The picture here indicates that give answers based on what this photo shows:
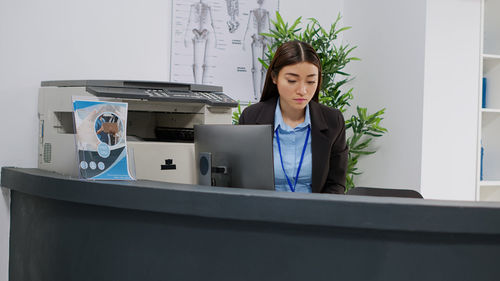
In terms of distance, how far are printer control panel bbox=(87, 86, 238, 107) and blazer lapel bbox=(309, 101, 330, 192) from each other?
0.44 m

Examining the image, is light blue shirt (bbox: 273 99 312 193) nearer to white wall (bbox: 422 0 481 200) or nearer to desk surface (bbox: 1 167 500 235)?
desk surface (bbox: 1 167 500 235)

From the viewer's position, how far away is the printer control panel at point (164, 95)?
2357mm

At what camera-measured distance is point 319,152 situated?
2.42 m

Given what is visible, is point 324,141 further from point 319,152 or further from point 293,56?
point 293,56

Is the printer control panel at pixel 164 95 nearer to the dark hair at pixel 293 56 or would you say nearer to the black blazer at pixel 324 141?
the black blazer at pixel 324 141

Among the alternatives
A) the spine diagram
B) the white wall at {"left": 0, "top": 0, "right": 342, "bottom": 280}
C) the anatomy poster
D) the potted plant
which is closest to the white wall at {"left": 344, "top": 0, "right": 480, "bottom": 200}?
the potted plant

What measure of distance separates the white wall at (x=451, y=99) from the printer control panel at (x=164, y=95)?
59.4 inches

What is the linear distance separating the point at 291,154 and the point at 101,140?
946 millimetres

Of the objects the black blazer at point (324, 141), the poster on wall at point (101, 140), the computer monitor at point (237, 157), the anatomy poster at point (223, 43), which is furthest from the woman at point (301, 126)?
the anatomy poster at point (223, 43)

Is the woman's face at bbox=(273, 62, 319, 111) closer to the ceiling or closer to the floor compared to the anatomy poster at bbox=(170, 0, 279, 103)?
closer to the floor

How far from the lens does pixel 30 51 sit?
3053 millimetres

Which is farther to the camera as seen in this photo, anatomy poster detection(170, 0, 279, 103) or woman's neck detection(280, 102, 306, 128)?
anatomy poster detection(170, 0, 279, 103)

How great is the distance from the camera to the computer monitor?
1.79 metres

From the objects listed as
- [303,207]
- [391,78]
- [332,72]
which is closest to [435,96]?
[391,78]
